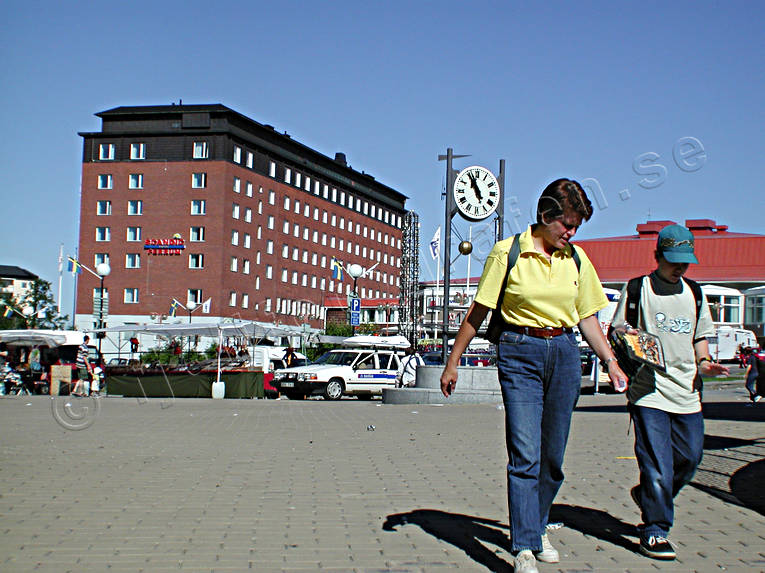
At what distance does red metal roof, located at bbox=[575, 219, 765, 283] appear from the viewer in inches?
3265

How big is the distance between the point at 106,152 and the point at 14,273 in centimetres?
8610

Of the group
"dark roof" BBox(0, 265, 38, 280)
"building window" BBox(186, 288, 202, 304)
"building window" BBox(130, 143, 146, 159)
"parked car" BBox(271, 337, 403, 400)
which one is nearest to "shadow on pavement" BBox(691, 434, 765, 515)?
"parked car" BBox(271, 337, 403, 400)

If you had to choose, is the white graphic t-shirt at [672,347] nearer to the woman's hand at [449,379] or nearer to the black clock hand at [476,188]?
the woman's hand at [449,379]

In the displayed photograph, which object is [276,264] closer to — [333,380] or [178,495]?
[333,380]

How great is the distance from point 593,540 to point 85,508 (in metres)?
3.57

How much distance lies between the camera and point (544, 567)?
4.73 m

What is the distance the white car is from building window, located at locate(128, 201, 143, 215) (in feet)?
194

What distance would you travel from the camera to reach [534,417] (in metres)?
4.74

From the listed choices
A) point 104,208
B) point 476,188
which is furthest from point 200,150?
point 476,188

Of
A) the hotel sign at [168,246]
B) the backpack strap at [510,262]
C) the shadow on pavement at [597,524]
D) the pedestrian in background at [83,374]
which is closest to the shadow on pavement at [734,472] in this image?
the shadow on pavement at [597,524]

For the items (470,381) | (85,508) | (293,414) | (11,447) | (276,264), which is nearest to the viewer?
(85,508)

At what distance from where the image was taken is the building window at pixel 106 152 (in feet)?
277

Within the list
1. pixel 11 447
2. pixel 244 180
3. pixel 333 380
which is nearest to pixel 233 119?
pixel 244 180

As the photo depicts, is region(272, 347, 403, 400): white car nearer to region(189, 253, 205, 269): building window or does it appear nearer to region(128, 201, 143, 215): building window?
region(189, 253, 205, 269): building window
